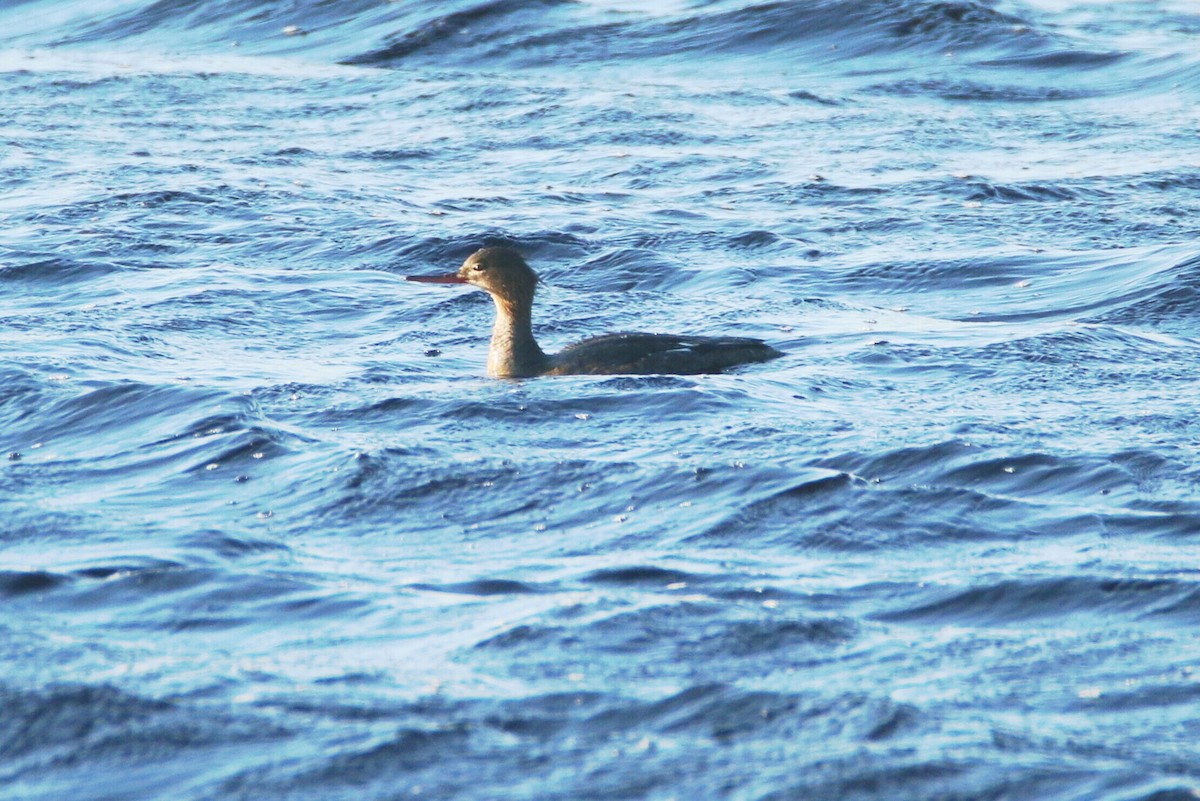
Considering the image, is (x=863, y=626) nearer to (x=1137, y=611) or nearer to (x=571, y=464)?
(x=1137, y=611)

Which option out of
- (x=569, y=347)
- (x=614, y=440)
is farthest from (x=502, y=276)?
(x=614, y=440)

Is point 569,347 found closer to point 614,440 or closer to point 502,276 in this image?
point 502,276

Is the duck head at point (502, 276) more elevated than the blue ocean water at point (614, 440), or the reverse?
the duck head at point (502, 276)

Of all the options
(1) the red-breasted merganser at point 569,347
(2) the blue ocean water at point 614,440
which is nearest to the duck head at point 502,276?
(1) the red-breasted merganser at point 569,347

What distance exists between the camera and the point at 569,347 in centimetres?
1004

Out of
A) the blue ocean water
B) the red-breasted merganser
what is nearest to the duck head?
the red-breasted merganser

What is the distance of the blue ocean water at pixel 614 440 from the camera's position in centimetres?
543

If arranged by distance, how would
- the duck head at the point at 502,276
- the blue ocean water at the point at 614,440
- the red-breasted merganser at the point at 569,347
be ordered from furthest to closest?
the duck head at the point at 502,276, the red-breasted merganser at the point at 569,347, the blue ocean water at the point at 614,440

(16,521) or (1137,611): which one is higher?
(16,521)

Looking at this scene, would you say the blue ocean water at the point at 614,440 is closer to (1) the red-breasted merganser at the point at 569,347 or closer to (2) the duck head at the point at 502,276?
(1) the red-breasted merganser at the point at 569,347

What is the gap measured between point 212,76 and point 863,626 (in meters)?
14.3

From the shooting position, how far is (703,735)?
17.6ft

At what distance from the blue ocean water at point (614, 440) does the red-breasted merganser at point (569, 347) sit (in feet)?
0.60

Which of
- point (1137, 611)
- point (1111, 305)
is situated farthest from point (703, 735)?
point (1111, 305)
